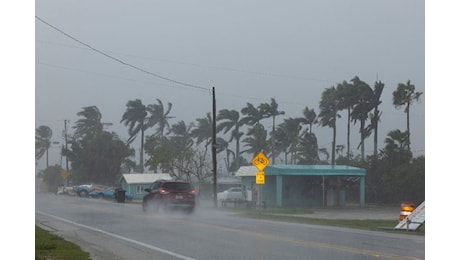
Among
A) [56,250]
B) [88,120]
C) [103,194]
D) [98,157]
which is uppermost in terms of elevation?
[88,120]

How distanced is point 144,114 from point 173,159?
18.0 meters

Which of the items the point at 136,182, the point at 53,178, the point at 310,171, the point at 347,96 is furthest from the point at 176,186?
the point at 53,178

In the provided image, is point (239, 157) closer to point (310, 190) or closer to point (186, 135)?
point (186, 135)

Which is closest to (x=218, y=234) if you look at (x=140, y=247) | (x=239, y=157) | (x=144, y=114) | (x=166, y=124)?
(x=140, y=247)

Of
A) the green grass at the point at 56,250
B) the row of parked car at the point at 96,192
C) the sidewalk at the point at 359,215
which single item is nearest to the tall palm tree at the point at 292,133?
the row of parked car at the point at 96,192

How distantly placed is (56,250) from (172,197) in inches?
661

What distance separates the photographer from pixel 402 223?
75.1 feet

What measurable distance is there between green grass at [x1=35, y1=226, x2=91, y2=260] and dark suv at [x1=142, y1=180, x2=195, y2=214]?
46.5 feet

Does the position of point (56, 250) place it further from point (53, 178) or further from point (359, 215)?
point (53, 178)

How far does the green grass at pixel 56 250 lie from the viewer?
13748 mm

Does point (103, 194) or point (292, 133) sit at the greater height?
point (292, 133)

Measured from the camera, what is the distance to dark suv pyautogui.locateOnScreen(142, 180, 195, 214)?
105 ft

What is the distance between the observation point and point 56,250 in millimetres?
15102

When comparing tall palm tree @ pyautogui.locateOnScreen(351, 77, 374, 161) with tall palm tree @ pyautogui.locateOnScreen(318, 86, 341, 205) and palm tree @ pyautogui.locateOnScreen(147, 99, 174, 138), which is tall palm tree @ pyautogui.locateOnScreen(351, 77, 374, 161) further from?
palm tree @ pyautogui.locateOnScreen(147, 99, 174, 138)
